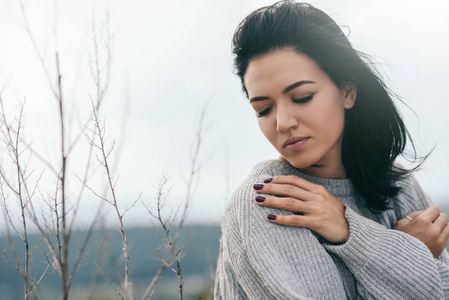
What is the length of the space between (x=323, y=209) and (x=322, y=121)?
38cm

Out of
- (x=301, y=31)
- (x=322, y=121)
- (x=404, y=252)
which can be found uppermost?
(x=301, y=31)

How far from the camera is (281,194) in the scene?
63.2 inches

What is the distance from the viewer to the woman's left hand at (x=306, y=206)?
1541 millimetres

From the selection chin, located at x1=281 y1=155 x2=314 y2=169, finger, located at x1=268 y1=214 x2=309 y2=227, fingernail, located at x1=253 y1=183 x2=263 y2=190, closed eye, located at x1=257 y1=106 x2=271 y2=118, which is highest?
closed eye, located at x1=257 y1=106 x2=271 y2=118

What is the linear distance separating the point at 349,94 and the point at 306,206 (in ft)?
2.18

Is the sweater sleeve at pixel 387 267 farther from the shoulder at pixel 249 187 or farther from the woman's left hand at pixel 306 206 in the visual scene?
the shoulder at pixel 249 187

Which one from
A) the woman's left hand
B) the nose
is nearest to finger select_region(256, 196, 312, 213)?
the woman's left hand

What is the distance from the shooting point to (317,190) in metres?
1.68

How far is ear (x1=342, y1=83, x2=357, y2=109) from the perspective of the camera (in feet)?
6.18

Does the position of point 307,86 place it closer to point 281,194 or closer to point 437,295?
point 281,194

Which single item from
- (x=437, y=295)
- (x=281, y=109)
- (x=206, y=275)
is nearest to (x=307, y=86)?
(x=281, y=109)

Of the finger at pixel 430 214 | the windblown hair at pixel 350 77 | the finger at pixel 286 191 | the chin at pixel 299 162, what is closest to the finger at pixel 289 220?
the finger at pixel 286 191

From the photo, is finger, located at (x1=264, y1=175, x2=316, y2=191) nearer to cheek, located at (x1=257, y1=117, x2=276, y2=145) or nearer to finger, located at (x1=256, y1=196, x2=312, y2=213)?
finger, located at (x1=256, y1=196, x2=312, y2=213)

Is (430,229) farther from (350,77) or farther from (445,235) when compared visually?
(350,77)
